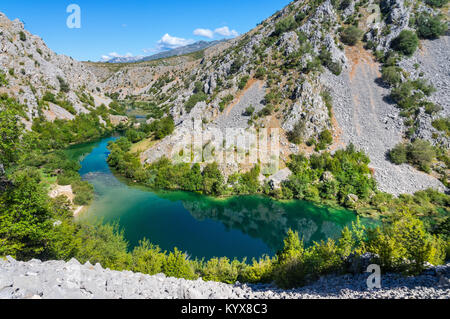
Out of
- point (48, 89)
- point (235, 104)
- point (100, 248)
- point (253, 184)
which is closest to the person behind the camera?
point (100, 248)

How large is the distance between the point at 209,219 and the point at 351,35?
5624 centimetres

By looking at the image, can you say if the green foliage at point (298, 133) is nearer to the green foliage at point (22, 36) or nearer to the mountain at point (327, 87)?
the mountain at point (327, 87)

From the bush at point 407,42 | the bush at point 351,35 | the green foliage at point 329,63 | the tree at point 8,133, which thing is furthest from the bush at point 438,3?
the tree at point 8,133

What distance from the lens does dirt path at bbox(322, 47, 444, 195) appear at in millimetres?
35781

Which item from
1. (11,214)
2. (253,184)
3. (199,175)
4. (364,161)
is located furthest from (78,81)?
(364,161)

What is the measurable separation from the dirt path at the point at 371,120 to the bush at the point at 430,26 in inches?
498

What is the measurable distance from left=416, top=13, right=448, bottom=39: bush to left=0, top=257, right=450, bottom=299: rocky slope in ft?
214

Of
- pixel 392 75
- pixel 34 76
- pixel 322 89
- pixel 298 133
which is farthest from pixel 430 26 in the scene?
pixel 34 76

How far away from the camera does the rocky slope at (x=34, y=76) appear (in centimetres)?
5588

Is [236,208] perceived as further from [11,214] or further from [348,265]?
[11,214]

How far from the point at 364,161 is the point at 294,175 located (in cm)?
1307

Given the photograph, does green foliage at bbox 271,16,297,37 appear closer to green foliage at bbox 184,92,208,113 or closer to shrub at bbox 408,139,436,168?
green foliage at bbox 184,92,208,113

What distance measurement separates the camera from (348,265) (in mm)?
12523

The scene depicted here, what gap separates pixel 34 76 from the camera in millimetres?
62719
